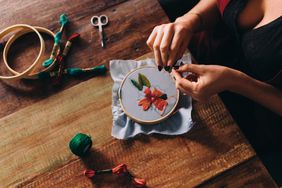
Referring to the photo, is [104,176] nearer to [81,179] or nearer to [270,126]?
[81,179]

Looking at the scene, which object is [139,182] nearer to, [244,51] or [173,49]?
[173,49]

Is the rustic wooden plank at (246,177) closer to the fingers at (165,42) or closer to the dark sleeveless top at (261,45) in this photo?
the dark sleeveless top at (261,45)

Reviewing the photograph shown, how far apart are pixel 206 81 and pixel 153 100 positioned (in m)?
0.17

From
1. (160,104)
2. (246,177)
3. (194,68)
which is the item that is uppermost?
(194,68)

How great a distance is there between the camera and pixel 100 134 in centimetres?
91

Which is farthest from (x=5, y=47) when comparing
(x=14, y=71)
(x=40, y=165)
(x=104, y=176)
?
(x=104, y=176)

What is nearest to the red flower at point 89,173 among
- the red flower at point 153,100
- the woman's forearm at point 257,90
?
the red flower at point 153,100

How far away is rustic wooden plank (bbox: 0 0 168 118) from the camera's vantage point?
974 mm

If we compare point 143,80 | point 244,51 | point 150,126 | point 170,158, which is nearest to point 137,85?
point 143,80

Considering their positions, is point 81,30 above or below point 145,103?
above

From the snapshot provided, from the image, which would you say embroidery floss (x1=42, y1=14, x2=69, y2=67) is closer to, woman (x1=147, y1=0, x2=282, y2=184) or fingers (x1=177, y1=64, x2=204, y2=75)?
woman (x1=147, y1=0, x2=282, y2=184)

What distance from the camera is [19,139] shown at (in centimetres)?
92

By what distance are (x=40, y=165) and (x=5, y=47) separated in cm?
40

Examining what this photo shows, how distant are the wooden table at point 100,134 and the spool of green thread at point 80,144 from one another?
0.04m
